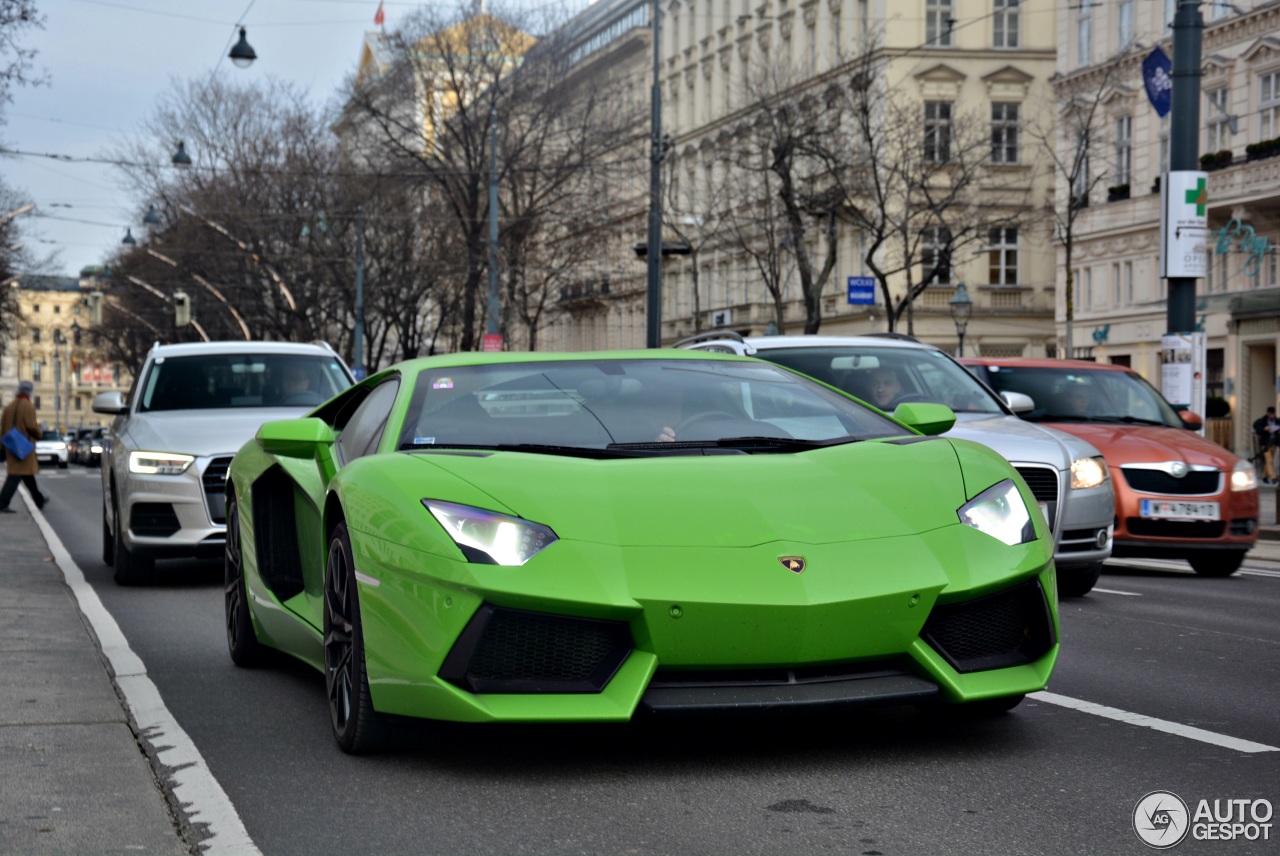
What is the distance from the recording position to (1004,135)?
197ft

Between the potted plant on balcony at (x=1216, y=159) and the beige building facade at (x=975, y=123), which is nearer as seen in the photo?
the potted plant on balcony at (x=1216, y=159)

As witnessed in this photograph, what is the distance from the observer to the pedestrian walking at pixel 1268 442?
3499 cm

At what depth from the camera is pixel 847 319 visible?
6006 cm

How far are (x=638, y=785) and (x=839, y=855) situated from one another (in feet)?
3.03

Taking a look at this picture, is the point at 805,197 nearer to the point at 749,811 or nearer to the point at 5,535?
the point at 5,535

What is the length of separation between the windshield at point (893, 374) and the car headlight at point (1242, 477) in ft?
7.53

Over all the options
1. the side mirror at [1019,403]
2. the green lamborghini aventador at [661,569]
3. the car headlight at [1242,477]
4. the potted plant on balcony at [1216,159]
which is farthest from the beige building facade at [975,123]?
Answer: the green lamborghini aventador at [661,569]

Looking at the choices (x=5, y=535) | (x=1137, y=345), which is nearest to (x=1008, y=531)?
(x=5, y=535)

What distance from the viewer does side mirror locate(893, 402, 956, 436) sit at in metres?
6.55

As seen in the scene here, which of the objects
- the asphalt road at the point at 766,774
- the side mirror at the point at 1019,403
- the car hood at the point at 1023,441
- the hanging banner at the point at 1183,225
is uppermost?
the hanging banner at the point at 1183,225

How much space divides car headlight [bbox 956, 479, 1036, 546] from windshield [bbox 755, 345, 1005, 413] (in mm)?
6355

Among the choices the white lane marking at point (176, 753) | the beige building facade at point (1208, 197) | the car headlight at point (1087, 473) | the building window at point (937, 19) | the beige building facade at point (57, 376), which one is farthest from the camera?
the beige building facade at point (57, 376)

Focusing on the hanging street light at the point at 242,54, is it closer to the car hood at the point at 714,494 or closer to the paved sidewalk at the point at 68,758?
the paved sidewalk at the point at 68,758

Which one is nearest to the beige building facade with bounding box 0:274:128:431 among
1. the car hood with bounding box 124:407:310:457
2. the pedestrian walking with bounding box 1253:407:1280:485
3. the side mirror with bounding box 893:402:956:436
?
the pedestrian walking with bounding box 1253:407:1280:485
